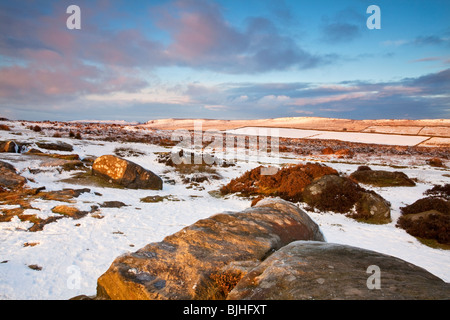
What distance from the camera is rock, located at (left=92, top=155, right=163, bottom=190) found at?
690 inches

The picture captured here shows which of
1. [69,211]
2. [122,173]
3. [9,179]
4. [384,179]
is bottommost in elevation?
[384,179]

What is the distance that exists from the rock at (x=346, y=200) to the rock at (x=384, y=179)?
6.75 m

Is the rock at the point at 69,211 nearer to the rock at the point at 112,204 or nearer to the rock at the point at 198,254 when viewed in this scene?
the rock at the point at 112,204

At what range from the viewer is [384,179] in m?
21.1

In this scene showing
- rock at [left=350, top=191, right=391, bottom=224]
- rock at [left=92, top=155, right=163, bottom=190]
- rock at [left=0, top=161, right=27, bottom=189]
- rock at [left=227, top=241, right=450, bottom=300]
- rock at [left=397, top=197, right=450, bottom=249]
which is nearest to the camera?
rock at [left=227, top=241, right=450, bottom=300]

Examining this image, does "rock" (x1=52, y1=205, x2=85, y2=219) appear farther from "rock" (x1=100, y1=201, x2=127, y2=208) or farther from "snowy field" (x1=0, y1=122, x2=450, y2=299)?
"rock" (x1=100, y1=201, x2=127, y2=208)

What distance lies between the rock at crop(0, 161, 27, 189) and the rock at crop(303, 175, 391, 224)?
56.0 feet

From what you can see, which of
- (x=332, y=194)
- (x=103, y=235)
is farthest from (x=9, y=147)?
(x=332, y=194)

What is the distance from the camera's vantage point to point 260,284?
3611 mm

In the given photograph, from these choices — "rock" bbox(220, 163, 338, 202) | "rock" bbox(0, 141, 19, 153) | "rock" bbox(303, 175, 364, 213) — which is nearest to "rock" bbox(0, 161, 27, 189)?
"rock" bbox(0, 141, 19, 153)

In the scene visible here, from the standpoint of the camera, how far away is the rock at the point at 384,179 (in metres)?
20.5

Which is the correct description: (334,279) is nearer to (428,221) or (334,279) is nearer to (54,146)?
(428,221)

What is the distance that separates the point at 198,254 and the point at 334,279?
8.95 feet
